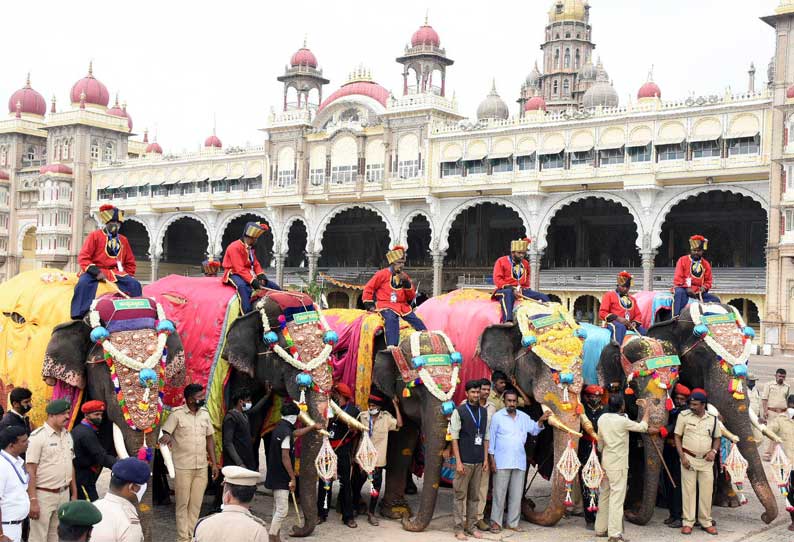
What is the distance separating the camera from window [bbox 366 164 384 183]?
3481cm

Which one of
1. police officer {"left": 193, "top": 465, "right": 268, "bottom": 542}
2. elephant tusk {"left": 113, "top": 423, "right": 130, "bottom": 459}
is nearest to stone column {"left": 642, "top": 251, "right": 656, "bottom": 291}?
elephant tusk {"left": 113, "top": 423, "right": 130, "bottom": 459}

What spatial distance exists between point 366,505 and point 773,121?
22341mm

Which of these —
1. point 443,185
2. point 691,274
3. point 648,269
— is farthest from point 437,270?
point 691,274

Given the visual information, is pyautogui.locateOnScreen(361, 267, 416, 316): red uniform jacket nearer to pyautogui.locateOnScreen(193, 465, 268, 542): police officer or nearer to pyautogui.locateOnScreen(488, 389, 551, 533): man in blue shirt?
pyautogui.locateOnScreen(488, 389, 551, 533): man in blue shirt

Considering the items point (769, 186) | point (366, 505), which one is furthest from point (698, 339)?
point (769, 186)

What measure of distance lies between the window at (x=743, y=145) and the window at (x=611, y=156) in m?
3.57

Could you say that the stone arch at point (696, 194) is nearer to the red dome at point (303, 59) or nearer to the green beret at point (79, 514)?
the red dome at point (303, 59)

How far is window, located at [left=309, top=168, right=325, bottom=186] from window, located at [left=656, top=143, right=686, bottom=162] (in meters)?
14.5

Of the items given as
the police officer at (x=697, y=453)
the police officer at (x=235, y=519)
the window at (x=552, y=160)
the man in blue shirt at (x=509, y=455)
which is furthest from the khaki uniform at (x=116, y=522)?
the window at (x=552, y=160)

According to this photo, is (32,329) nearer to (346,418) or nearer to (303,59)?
(346,418)

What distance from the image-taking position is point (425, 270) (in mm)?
36625

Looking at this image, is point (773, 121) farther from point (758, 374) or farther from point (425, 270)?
point (425, 270)

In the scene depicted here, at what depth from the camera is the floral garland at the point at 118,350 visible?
5.94 meters

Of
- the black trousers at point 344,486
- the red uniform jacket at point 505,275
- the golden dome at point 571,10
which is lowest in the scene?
the black trousers at point 344,486
